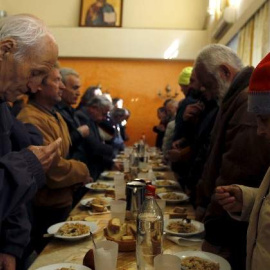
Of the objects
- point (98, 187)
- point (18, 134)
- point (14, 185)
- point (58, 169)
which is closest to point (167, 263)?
point (14, 185)

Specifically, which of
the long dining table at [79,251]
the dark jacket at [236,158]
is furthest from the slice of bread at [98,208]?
the dark jacket at [236,158]

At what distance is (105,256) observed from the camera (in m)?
1.25

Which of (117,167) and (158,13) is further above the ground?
(158,13)

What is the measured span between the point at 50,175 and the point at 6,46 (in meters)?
1.12

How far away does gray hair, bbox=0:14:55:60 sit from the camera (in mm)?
1358

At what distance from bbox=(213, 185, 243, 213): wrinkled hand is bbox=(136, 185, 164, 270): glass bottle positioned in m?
0.26

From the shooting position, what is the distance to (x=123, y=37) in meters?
9.39

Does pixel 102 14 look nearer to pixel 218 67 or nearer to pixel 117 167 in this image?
pixel 117 167

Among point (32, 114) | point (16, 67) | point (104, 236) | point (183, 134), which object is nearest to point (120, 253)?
point (104, 236)

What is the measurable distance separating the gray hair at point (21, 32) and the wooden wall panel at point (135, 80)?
8285mm

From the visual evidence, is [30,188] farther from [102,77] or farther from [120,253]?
[102,77]

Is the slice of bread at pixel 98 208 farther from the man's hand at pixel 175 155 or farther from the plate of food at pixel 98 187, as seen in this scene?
the man's hand at pixel 175 155

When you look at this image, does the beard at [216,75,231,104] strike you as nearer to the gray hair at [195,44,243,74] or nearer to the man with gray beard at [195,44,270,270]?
the gray hair at [195,44,243,74]

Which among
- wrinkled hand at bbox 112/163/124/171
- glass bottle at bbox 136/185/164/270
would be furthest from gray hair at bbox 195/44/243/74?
wrinkled hand at bbox 112/163/124/171
